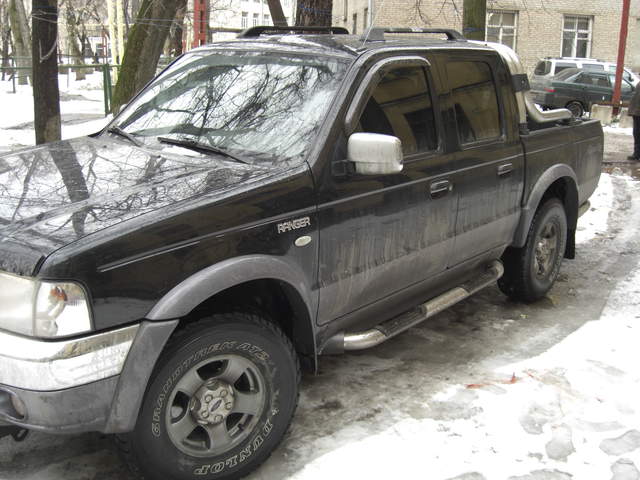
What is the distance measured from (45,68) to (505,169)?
5.84 metres

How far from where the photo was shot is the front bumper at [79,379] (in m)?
2.63

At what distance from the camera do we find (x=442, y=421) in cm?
389

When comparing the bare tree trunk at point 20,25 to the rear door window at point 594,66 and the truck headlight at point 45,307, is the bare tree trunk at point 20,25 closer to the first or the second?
the rear door window at point 594,66

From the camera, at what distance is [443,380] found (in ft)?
14.5

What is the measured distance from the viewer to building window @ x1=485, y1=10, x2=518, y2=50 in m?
35.1

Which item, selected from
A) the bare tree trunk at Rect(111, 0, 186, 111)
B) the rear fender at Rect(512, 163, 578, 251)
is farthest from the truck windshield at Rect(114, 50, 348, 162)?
the bare tree trunk at Rect(111, 0, 186, 111)

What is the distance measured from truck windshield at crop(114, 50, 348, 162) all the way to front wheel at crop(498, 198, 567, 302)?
2.36 metres

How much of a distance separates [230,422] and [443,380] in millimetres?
1598

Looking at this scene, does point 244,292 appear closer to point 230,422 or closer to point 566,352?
point 230,422

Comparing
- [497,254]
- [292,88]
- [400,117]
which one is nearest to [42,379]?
[292,88]

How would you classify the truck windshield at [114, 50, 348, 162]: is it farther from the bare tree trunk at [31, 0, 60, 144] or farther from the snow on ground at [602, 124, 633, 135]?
the snow on ground at [602, 124, 633, 135]

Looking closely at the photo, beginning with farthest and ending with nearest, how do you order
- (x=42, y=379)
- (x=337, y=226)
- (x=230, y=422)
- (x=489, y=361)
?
(x=489, y=361) → (x=337, y=226) → (x=230, y=422) → (x=42, y=379)

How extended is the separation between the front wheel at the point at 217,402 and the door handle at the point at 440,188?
133 cm

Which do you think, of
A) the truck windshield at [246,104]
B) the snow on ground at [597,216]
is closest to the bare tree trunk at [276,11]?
the snow on ground at [597,216]
